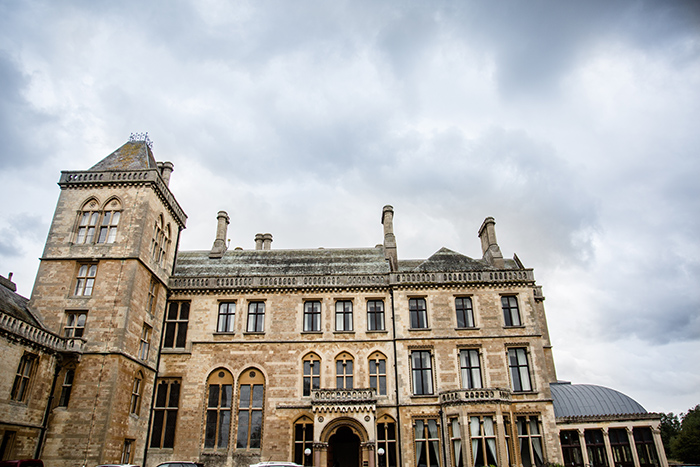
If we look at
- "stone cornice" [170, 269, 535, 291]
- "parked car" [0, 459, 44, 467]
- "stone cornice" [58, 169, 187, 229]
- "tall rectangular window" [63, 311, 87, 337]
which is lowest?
"parked car" [0, 459, 44, 467]

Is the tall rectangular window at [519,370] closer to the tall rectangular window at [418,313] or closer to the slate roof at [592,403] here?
the slate roof at [592,403]

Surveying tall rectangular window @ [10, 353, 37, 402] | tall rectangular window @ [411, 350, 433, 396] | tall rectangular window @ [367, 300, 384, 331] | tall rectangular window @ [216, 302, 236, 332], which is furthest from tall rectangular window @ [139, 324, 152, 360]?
tall rectangular window @ [411, 350, 433, 396]

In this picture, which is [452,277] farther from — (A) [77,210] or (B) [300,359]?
(A) [77,210]

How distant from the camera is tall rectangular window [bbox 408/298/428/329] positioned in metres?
27.3

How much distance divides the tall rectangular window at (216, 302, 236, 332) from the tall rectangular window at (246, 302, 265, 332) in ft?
3.35

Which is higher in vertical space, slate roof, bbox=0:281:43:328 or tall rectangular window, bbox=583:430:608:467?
slate roof, bbox=0:281:43:328

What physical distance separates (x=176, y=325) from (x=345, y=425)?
11772 millimetres

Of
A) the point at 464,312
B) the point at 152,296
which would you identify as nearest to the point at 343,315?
the point at 464,312

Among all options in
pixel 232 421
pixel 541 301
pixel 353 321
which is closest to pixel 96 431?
pixel 232 421

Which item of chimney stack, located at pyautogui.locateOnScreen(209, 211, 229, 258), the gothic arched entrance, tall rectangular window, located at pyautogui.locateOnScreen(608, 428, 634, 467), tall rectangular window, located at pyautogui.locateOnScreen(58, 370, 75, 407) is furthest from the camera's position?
chimney stack, located at pyautogui.locateOnScreen(209, 211, 229, 258)

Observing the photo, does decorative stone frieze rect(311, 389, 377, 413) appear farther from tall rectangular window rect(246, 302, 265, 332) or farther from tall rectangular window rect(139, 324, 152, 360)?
tall rectangular window rect(139, 324, 152, 360)

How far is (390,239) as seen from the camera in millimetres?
32375

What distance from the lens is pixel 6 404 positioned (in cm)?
1855

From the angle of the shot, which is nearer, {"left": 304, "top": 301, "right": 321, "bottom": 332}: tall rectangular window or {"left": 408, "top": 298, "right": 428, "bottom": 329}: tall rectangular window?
{"left": 408, "top": 298, "right": 428, "bottom": 329}: tall rectangular window
